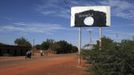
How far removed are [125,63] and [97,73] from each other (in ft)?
5.32

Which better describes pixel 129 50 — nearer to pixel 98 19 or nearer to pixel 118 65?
pixel 118 65

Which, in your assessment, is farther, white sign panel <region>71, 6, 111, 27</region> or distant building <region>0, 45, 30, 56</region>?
distant building <region>0, 45, 30, 56</region>

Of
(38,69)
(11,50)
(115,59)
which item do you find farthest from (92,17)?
(11,50)

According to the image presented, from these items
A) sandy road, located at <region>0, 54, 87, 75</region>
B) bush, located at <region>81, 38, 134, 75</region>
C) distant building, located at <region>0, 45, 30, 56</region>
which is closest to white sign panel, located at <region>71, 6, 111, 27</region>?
sandy road, located at <region>0, 54, 87, 75</region>

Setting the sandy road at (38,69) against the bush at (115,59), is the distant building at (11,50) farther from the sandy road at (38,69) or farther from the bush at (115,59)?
the bush at (115,59)

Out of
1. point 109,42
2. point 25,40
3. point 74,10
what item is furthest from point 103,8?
point 25,40

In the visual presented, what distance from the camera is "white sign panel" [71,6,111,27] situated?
4116 centimetres

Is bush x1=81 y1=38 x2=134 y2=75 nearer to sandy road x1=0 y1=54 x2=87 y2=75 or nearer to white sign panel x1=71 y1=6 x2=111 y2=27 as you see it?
sandy road x1=0 y1=54 x2=87 y2=75

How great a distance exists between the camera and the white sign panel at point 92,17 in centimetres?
4116

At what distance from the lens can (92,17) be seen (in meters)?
41.4

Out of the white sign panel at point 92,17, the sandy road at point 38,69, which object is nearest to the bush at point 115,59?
the sandy road at point 38,69

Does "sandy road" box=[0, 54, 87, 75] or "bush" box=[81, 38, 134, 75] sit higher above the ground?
"bush" box=[81, 38, 134, 75]

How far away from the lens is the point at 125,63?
15.6 m

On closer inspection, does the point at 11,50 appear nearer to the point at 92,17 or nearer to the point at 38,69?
the point at 92,17
